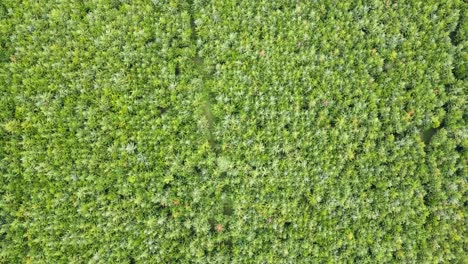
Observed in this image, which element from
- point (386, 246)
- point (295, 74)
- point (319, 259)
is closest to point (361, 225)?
point (386, 246)

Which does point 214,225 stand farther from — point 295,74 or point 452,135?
point 452,135

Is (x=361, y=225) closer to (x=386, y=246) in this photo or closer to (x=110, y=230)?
(x=386, y=246)

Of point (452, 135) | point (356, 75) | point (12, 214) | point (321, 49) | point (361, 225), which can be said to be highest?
point (321, 49)

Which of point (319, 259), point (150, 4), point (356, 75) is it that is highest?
point (150, 4)

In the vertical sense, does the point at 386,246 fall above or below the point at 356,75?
below

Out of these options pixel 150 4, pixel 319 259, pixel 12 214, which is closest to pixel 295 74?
pixel 150 4

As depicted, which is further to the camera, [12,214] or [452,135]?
[452,135]
